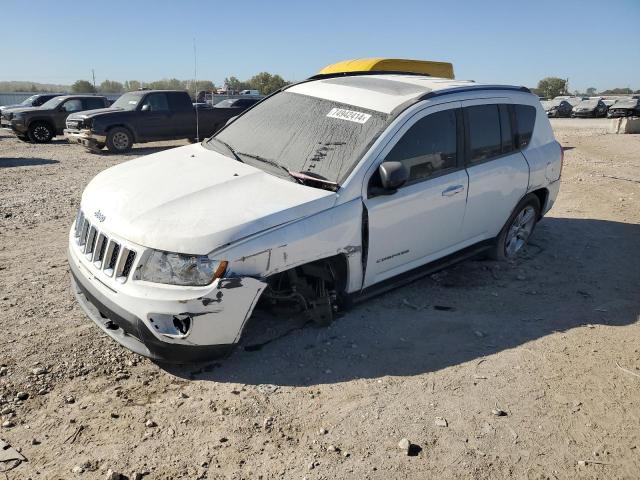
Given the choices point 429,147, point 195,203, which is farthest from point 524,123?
point 195,203

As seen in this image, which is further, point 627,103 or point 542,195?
point 627,103

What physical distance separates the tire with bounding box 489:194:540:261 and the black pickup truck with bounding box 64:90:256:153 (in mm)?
11677

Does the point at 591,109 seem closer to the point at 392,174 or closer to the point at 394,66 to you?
the point at 394,66

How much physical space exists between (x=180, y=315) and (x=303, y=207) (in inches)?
40.5

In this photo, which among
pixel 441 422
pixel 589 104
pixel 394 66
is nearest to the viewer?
pixel 441 422

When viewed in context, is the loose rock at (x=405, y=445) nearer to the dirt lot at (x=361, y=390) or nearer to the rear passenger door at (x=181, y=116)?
the dirt lot at (x=361, y=390)

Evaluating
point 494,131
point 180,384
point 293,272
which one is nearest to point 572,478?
point 293,272

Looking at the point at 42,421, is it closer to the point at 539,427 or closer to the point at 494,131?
the point at 539,427

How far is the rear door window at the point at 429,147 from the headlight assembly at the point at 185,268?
5.13 ft

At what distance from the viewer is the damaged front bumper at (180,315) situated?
297 cm

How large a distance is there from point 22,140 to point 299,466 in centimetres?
1845

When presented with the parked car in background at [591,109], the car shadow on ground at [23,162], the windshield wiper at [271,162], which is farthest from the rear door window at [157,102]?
the parked car in background at [591,109]

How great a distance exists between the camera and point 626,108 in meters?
32.3

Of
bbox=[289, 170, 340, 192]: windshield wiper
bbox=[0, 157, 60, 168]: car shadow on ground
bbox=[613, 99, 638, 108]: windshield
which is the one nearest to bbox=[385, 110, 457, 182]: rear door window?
bbox=[289, 170, 340, 192]: windshield wiper
